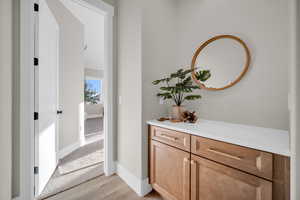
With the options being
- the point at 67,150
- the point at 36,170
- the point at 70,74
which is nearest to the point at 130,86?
the point at 36,170

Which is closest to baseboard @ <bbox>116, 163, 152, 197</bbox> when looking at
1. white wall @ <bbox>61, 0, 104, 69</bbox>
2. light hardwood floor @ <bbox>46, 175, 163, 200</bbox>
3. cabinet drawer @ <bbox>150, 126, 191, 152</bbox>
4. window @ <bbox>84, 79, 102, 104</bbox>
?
light hardwood floor @ <bbox>46, 175, 163, 200</bbox>

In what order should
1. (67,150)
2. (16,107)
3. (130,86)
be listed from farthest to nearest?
(67,150)
(130,86)
(16,107)

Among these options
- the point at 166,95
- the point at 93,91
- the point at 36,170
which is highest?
the point at 93,91

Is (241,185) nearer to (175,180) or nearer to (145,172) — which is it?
(175,180)

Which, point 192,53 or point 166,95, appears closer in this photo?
point 166,95

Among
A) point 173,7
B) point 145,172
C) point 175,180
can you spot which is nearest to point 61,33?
point 173,7

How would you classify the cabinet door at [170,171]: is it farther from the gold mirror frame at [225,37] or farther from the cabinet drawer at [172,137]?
the gold mirror frame at [225,37]

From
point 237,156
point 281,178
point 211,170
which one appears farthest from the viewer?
point 211,170

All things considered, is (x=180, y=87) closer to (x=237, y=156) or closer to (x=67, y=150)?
(x=237, y=156)

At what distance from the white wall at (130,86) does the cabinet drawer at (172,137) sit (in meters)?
0.20

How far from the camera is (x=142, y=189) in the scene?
4.95 ft

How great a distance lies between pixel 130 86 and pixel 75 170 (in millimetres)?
1608

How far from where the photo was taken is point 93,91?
7.67 metres

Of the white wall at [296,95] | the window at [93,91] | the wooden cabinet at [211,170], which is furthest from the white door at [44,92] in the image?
the window at [93,91]
